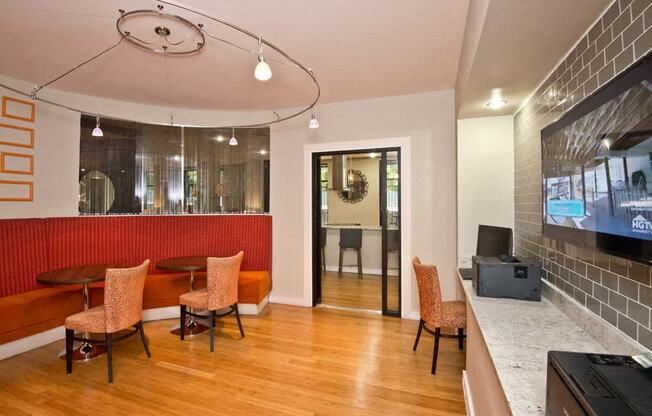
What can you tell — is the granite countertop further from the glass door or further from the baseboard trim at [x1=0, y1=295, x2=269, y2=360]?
the baseboard trim at [x1=0, y1=295, x2=269, y2=360]

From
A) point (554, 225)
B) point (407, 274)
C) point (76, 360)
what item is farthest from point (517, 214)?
point (76, 360)

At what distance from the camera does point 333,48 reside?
8.89 ft

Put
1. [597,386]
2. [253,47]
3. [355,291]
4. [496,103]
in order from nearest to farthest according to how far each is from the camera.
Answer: [597,386] → [496,103] → [253,47] → [355,291]

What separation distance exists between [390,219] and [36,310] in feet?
12.9

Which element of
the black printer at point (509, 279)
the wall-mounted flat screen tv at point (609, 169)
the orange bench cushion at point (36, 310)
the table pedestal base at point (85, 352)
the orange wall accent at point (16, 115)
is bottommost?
the table pedestal base at point (85, 352)

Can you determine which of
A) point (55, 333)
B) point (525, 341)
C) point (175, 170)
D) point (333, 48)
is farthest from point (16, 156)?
point (525, 341)

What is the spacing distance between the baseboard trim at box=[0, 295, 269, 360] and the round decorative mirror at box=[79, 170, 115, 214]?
1434mm

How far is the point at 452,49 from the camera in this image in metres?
2.71

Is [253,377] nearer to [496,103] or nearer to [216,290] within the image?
[216,290]

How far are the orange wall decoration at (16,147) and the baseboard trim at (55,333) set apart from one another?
58.2 inches

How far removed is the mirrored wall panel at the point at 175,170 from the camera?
4.03m

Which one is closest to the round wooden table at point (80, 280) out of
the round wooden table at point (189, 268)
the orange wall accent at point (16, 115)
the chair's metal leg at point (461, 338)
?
the round wooden table at point (189, 268)

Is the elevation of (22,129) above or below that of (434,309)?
above

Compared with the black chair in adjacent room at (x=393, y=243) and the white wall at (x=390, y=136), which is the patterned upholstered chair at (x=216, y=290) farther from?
the black chair in adjacent room at (x=393, y=243)
